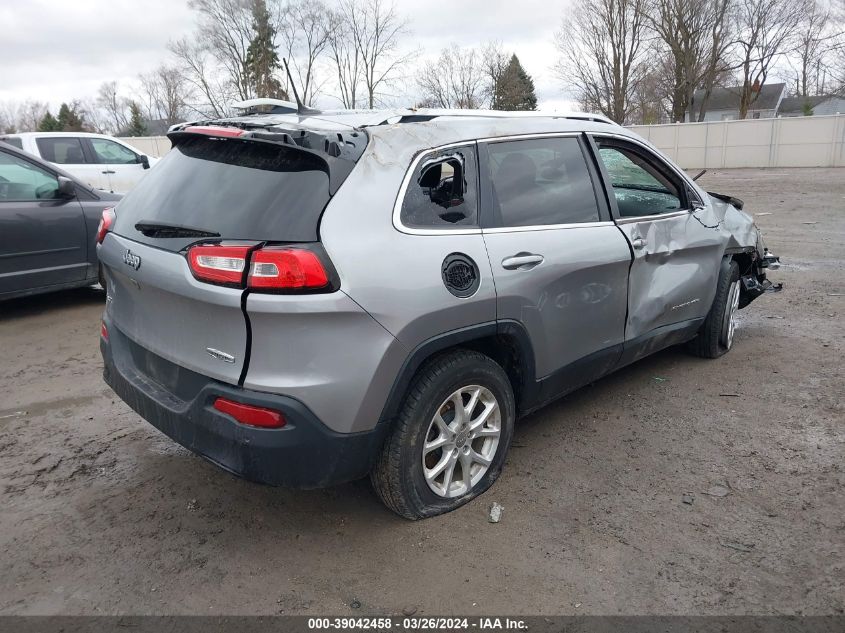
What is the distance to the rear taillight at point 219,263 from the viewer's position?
7.76 feet

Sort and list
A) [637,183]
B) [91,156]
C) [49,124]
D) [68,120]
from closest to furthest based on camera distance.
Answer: [637,183], [91,156], [49,124], [68,120]

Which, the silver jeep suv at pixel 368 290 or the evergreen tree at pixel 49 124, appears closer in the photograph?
the silver jeep suv at pixel 368 290

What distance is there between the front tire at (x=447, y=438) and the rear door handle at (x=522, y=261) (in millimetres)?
437

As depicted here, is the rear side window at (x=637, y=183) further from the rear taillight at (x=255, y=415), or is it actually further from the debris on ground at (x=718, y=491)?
the rear taillight at (x=255, y=415)

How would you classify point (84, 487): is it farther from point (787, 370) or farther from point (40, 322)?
point (787, 370)

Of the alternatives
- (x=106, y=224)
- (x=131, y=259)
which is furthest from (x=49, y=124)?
(x=131, y=259)

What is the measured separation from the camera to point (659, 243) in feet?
12.9

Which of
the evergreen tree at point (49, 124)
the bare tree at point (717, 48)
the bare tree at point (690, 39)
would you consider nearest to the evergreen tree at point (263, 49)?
the evergreen tree at point (49, 124)

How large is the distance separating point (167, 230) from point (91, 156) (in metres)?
10.5

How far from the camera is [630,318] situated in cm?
379

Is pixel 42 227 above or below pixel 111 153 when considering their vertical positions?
below

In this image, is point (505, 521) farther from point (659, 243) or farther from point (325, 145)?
point (659, 243)

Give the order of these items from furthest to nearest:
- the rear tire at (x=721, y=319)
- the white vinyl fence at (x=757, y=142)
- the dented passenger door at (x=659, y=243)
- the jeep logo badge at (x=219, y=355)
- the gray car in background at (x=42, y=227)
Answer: the white vinyl fence at (x=757, y=142) → the gray car in background at (x=42, y=227) → the rear tire at (x=721, y=319) → the dented passenger door at (x=659, y=243) → the jeep logo badge at (x=219, y=355)

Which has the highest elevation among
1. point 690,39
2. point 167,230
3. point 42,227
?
point 690,39
